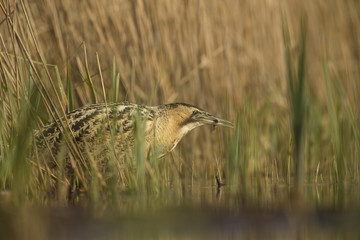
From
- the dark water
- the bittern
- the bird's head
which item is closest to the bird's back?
the bittern

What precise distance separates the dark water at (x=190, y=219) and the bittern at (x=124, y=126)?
93 centimetres

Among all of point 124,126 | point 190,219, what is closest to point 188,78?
point 124,126

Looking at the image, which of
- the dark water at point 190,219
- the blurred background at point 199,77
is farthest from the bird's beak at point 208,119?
the dark water at point 190,219

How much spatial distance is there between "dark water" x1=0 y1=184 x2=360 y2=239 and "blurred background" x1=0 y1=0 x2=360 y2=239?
37cm

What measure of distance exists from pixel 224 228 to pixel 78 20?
9.42 feet

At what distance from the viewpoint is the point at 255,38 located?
5352 mm

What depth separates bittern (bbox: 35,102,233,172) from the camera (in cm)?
364

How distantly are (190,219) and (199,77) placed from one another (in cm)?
287

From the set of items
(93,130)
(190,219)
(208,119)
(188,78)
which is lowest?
(190,219)

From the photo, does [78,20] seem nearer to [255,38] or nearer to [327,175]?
[255,38]

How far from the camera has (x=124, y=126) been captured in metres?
3.78

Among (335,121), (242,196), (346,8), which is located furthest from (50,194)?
(346,8)

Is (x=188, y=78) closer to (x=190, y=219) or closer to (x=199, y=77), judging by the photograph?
(x=199, y=77)

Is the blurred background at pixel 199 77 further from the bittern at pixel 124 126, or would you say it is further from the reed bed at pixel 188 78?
the bittern at pixel 124 126
